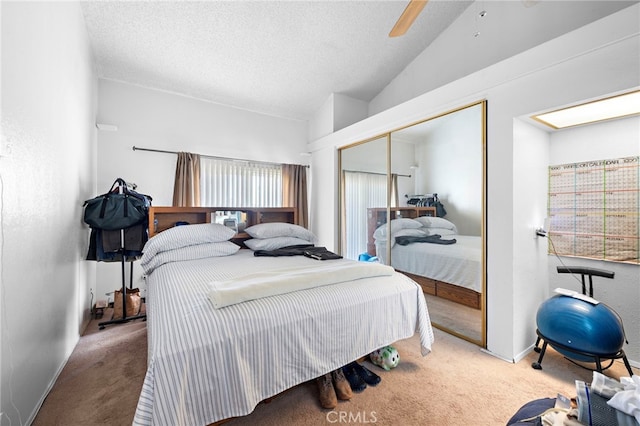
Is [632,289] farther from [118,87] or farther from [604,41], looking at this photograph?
[118,87]

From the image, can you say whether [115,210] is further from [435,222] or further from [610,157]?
[610,157]

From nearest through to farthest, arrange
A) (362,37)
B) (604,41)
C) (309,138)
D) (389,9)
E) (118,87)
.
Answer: (604,41)
(389,9)
(362,37)
(118,87)
(309,138)

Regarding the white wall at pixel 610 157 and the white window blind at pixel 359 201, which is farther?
the white window blind at pixel 359 201

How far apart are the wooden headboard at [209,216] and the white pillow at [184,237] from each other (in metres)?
0.51

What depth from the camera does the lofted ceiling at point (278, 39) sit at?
2340 mm

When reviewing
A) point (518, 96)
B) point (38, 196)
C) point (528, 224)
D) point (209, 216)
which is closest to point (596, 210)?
point (528, 224)

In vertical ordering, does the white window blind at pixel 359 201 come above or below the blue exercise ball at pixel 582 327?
above

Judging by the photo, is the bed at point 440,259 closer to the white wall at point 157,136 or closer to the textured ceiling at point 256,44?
the textured ceiling at point 256,44

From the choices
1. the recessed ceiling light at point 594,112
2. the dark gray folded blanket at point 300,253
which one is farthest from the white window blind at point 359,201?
the recessed ceiling light at point 594,112

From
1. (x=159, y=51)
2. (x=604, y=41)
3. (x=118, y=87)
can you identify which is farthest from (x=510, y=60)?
(x=118, y=87)

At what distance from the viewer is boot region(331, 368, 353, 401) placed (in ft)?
5.37

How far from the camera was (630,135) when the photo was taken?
2.13 meters

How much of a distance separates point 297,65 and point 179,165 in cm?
207

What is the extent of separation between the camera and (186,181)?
3.56 meters
